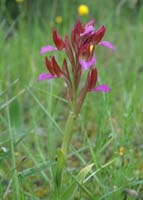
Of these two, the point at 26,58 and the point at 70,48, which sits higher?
the point at 70,48

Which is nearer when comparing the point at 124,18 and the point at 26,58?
the point at 26,58

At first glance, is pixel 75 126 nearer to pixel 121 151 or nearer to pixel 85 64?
pixel 121 151

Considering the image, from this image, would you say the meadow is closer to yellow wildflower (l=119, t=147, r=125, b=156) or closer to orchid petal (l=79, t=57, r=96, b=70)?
yellow wildflower (l=119, t=147, r=125, b=156)

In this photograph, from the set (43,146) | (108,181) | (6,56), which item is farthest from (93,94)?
(108,181)

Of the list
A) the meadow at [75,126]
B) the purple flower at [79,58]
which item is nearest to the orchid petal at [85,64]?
the purple flower at [79,58]

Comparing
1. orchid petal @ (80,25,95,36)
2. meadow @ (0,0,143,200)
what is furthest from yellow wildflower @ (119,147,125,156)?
orchid petal @ (80,25,95,36)

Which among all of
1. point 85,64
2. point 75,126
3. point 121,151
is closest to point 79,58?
point 85,64

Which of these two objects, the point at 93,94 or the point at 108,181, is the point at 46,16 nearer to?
the point at 93,94

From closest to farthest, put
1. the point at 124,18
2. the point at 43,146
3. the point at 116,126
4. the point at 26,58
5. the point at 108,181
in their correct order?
the point at 108,181, the point at 43,146, the point at 116,126, the point at 26,58, the point at 124,18

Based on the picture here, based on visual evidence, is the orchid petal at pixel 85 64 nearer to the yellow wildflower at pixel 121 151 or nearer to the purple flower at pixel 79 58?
the purple flower at pixel 79 58
